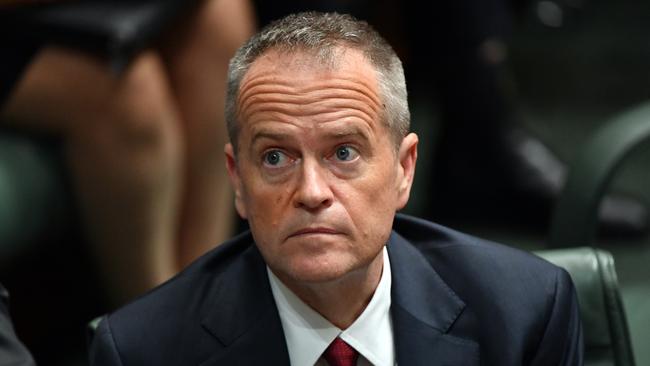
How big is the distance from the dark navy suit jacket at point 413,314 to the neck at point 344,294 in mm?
33

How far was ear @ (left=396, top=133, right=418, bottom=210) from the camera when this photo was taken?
4.97ft

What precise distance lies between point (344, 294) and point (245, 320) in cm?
12

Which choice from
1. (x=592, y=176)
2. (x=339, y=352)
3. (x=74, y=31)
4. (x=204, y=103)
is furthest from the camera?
(x=204, y=103)

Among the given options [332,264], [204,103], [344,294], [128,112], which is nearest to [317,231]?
[332,264]

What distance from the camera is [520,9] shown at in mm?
3768

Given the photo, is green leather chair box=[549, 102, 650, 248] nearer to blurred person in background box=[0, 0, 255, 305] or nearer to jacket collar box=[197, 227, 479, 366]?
jacket collar box=[197, 227, 479, 366]

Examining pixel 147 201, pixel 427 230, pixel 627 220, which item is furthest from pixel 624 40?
pixel 427 230

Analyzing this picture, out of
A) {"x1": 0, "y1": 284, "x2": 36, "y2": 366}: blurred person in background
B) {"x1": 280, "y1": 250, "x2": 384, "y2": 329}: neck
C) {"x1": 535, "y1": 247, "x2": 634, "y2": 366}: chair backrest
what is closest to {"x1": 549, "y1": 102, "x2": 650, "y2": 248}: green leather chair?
{"x1": 535, "y1": 247, "x2": 634, "y2": 366}: chair backrest

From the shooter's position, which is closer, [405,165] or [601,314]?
[405,165]

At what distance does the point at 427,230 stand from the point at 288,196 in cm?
27

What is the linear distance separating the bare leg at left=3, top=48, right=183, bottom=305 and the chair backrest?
99 cm

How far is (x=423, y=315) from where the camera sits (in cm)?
152

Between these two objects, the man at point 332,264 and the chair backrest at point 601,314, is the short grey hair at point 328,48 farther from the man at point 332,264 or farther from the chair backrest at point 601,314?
the chair backrest at point 601,314

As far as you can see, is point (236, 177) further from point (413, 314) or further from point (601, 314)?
point (601, 314)
